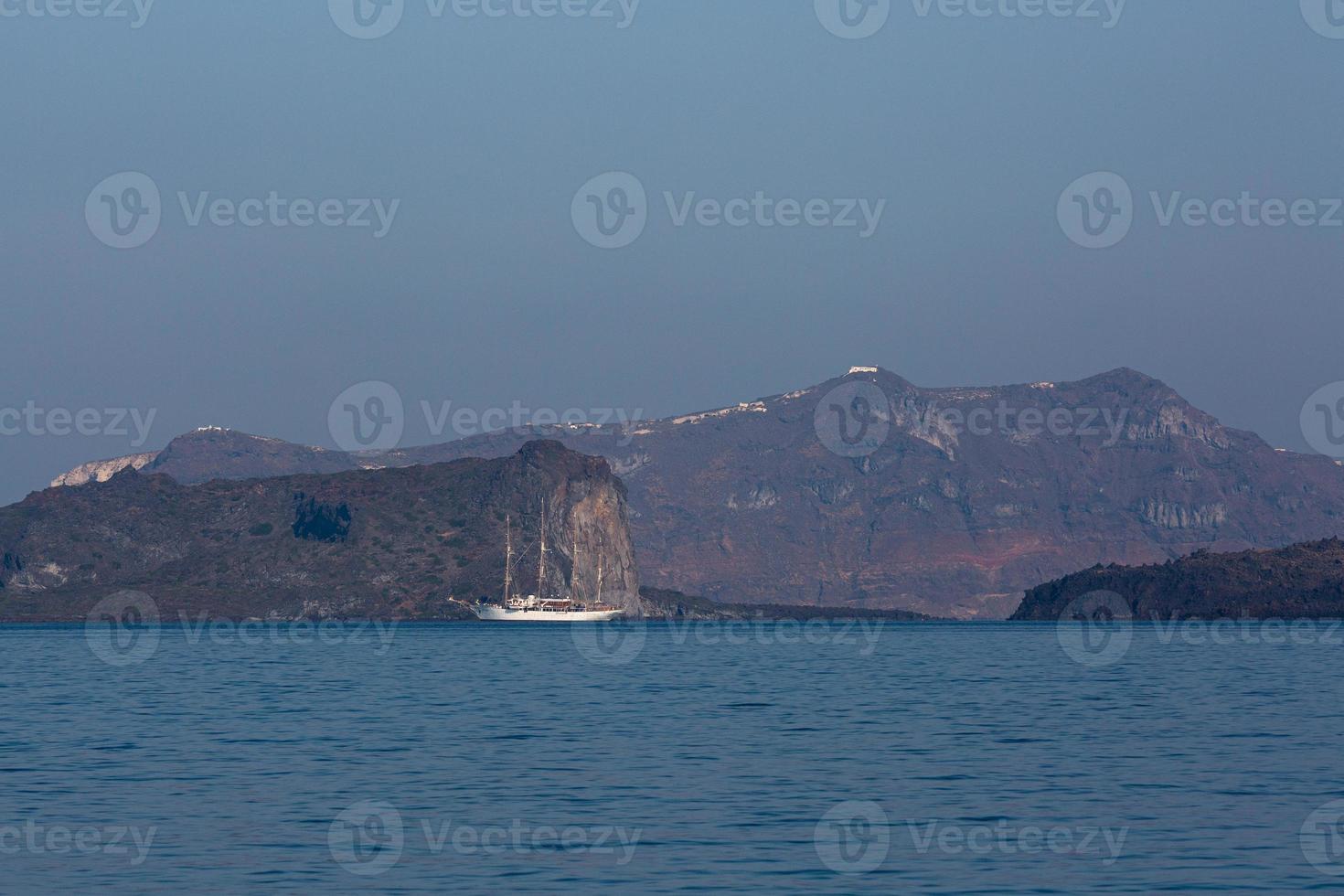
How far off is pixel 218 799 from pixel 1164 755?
29.9 m

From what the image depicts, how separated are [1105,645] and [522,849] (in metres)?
167

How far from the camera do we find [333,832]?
132 feet

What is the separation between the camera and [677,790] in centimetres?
4766

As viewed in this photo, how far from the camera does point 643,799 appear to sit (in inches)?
1805

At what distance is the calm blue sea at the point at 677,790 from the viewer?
116 ft

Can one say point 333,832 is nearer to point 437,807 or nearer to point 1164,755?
point 437,807

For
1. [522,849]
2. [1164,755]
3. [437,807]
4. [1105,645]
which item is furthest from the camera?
[1105,645]

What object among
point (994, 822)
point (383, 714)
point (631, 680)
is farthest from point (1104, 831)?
point (631, 680)

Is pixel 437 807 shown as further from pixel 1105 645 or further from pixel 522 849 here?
pixel 1105 645

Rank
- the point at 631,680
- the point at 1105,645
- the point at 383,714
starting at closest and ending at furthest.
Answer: the point at 383,714, the point at 631,680, the point at 1105,645

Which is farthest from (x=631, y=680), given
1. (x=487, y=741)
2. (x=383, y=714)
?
(x=487, y=741)

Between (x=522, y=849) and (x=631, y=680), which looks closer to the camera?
(x=522, y=849)

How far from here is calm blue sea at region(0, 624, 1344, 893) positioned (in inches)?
1396

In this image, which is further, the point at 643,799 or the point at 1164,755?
the point at 1164,755
